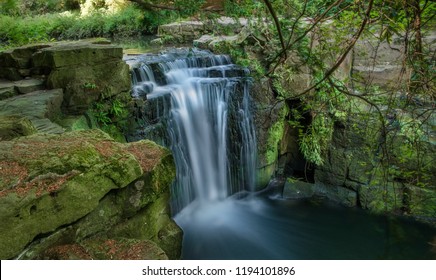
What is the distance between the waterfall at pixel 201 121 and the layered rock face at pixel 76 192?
2.11 meters

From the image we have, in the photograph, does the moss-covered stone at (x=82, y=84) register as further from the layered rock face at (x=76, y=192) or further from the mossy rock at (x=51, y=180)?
the mossy rock at (x=51, y=180)

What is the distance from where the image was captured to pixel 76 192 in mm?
2744

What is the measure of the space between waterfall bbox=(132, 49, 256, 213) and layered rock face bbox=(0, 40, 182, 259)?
6.93 ft

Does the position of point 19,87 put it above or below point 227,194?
above

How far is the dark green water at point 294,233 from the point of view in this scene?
5.95m

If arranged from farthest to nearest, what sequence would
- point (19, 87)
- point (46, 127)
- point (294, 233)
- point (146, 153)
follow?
1. point (294, 233)
2. point (19, 87)
3. point (46, 127)
4. point (146, 153)

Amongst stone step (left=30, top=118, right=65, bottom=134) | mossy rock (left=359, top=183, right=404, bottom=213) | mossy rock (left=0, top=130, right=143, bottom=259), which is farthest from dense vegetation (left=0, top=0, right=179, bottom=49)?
mossy rock (left=0, top=130, right=143, bottom=259)

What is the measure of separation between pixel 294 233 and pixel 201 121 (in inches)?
116

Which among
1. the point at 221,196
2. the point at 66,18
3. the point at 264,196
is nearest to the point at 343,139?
the point at 264,196

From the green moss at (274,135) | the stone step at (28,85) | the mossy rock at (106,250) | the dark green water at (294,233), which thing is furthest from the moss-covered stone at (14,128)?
the green moss at (274,135)

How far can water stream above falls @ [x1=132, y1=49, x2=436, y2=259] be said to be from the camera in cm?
612

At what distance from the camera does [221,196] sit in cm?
743

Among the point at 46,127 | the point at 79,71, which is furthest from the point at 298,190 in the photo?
the point at 46,127

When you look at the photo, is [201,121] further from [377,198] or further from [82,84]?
[377,198]
